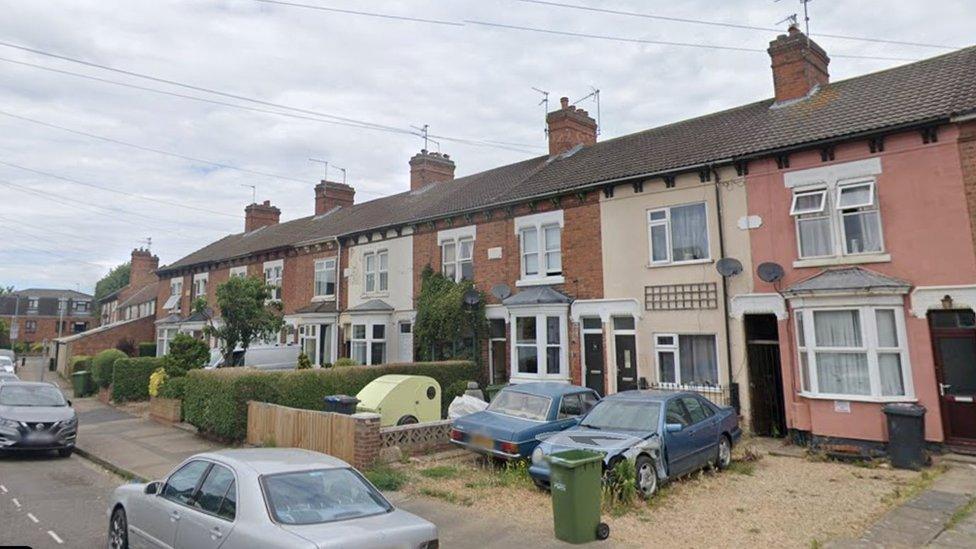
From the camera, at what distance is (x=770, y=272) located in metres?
12.6

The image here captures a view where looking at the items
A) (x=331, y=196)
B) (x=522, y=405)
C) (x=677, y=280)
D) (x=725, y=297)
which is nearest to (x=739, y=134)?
(x=677, y=280)

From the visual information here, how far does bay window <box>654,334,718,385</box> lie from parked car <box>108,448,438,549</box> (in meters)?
10.7

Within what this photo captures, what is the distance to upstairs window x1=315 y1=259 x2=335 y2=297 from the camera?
25906mm

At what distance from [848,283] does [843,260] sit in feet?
2.44

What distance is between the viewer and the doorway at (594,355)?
A: 619 inches

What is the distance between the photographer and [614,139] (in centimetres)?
1998

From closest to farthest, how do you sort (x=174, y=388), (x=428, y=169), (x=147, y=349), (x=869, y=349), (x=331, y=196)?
(x=869, y=349) < (x=174, y=388) < (x=428, y=169) < (x=331, y=196) < (x=147, y=349)

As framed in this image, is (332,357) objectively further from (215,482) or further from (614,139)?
(215,482)

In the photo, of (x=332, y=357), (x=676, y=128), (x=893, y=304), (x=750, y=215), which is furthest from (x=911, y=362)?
(x=332, y=357)

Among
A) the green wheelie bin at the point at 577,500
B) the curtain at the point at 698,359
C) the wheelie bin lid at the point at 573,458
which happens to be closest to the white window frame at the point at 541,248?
the curtain at the point at 698,359

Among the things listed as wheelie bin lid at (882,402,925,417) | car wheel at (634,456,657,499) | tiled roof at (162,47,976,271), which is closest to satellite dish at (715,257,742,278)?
tiled roof at (162,47,976,271)

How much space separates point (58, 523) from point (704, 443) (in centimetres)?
972

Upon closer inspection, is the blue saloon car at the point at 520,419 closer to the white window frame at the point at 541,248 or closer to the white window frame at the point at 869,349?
the white window frame at the point at 869,349

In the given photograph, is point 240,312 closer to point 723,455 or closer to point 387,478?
point 387,478
